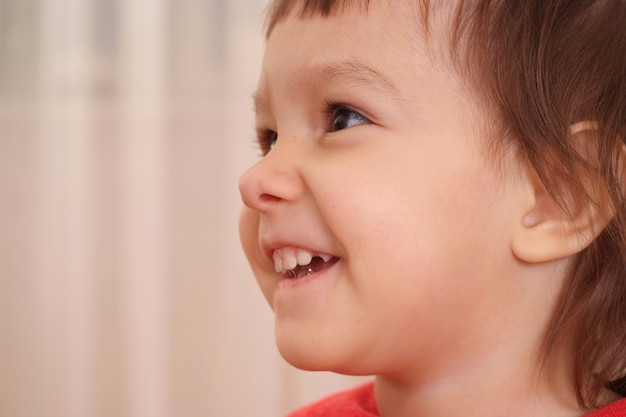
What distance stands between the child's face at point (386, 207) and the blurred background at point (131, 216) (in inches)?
43.8

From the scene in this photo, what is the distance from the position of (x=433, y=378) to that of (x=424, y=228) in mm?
194

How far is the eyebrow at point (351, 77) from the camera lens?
36.1 inches

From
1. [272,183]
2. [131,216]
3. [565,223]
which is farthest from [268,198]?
[131,216]

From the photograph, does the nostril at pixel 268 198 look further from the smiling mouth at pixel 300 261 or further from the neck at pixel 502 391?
the neck at pixel 502 391

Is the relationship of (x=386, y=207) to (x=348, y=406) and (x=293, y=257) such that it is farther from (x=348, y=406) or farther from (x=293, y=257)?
(x=348, y=406)

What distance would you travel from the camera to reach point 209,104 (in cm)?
204

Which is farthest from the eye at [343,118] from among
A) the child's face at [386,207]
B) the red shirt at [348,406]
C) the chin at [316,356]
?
the red shirt at [348,406]

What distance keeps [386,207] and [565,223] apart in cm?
20

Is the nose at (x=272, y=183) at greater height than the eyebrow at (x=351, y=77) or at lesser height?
lesser

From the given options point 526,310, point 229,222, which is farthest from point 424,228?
point 229,222

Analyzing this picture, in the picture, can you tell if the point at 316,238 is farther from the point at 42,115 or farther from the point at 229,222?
the point at 42,115

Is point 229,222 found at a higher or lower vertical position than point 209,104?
lower

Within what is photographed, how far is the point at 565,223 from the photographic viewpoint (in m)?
0.93

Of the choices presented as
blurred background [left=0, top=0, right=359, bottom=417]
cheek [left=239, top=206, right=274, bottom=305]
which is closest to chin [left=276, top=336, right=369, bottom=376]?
cheek [left=239, top=206, right=274, bottom=305]
